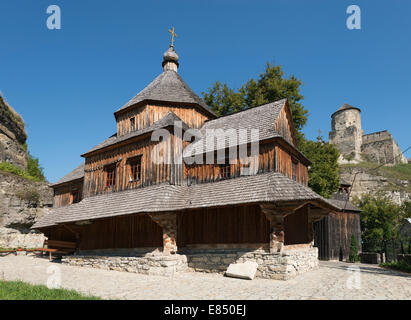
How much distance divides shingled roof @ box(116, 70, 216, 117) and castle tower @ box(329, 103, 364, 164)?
50.3 metres

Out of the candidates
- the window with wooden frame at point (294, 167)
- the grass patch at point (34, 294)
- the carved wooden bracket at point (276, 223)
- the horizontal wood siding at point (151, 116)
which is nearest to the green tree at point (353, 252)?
the window with wooden frame at point (294, 167)

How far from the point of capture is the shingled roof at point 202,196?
36.7ft

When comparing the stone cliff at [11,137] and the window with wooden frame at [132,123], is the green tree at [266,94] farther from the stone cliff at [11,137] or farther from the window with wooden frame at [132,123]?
the stone cliff at [11,137]

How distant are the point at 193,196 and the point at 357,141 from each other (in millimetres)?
57196

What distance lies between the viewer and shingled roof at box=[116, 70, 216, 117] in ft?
54.6

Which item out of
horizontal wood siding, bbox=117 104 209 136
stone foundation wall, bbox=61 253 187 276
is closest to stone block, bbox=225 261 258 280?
stone foundation wall, bbox=61 253 187 276

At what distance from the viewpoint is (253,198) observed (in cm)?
1117

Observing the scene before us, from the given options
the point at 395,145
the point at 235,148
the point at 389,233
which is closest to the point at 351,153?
the point at 395,145

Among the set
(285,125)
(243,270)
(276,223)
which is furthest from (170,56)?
(243,270)

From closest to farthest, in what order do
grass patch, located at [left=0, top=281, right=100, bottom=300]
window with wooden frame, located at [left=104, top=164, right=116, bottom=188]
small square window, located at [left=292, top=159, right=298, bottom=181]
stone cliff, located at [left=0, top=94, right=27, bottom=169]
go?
grass patch, located at [left=0, top=281, right=100, bottom=300]
small square window, located at [left=292, top=159, right=298, bottom=181]
window with wooden frame, located at [left=104, top=164, right=116, bottom=188]
stone cliff, located at [left=0, top=94, right=27, bottom=169]

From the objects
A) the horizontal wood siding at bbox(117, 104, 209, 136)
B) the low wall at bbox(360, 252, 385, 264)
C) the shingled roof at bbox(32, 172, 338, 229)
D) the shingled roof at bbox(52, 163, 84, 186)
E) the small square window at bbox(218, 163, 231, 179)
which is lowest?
the low wall at bbox(360, 252, 385, 264)

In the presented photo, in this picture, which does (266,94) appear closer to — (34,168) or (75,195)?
(75,195)

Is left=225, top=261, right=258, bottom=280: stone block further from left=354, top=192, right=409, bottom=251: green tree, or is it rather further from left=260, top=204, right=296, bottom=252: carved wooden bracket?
left=354, top=192, right=409, bottom=251: green tree

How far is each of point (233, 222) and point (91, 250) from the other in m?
7.64
